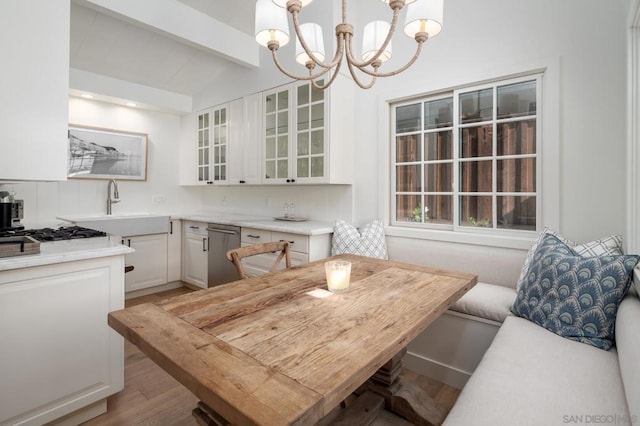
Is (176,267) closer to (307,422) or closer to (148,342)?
(148,342)

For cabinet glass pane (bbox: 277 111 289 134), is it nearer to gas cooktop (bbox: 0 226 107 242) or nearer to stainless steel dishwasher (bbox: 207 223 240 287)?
stainless steel dishwasher (bbox: 207 223 240 287)

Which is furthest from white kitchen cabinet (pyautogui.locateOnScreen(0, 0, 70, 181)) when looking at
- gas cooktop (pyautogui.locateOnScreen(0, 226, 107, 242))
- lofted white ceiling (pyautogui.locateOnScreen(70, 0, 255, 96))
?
lofted white ceiling (pyautogui.locateOnScreen(70, 0, 255, 96))

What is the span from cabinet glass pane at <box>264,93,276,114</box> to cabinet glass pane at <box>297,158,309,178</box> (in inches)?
27.6

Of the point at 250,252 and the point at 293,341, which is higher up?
the point at 250,252

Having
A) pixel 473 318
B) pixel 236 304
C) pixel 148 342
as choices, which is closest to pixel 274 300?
pixel 236 304

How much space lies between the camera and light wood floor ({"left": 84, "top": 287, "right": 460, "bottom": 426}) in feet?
5.78

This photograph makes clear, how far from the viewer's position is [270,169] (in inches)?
142

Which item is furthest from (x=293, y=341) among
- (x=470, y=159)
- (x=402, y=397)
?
(x=470, y=159)

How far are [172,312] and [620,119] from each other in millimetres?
2577

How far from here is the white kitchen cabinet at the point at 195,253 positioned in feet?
12.6

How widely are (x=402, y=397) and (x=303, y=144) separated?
7.57 ft

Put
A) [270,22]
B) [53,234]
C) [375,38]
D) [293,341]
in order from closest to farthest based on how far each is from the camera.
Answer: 1. [293,341]
2. [270,22]
3. [375,38]
4. [53,234]

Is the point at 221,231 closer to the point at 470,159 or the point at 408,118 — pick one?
the point at 408,118

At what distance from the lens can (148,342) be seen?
3.14ft
